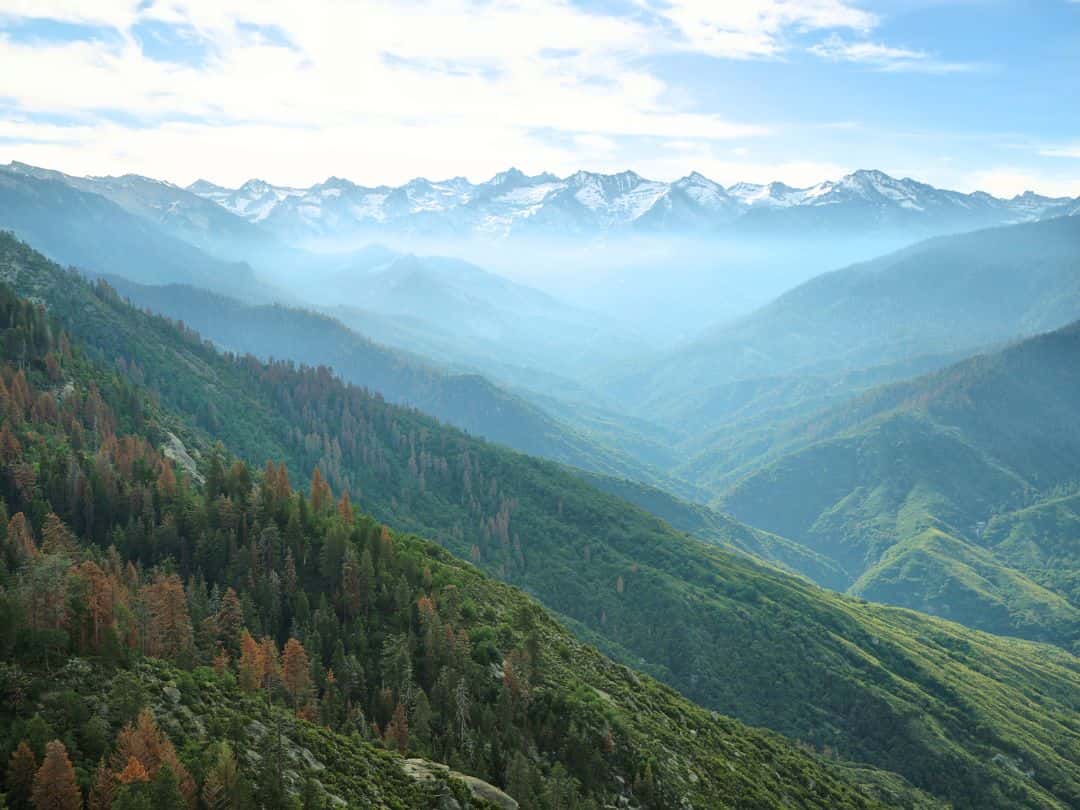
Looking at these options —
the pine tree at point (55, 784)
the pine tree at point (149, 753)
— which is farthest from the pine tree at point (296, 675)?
the pine tree at point (55, 784)

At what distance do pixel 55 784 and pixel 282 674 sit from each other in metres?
36.4

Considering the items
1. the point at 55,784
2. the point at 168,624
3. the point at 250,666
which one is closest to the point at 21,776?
the point at 55,784

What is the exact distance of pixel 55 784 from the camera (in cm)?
4669

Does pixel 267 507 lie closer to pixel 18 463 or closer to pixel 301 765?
pixel 18 463

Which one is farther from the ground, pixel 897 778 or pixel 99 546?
pixel 99 546

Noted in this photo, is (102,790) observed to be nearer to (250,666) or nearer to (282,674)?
(250,666)

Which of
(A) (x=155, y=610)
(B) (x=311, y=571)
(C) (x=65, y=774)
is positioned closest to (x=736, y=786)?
(B) (x=311, y=571)

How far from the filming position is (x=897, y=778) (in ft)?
582

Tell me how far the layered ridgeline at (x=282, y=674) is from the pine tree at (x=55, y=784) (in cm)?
14

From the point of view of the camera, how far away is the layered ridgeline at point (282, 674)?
5647 centimetres

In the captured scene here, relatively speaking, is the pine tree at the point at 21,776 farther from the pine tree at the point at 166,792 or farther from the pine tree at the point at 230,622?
the pine tree at the point at 230,622

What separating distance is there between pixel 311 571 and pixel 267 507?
710 inches

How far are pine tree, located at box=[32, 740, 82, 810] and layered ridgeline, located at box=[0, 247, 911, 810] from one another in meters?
0.14

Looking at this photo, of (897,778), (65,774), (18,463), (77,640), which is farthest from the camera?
(897,778)
